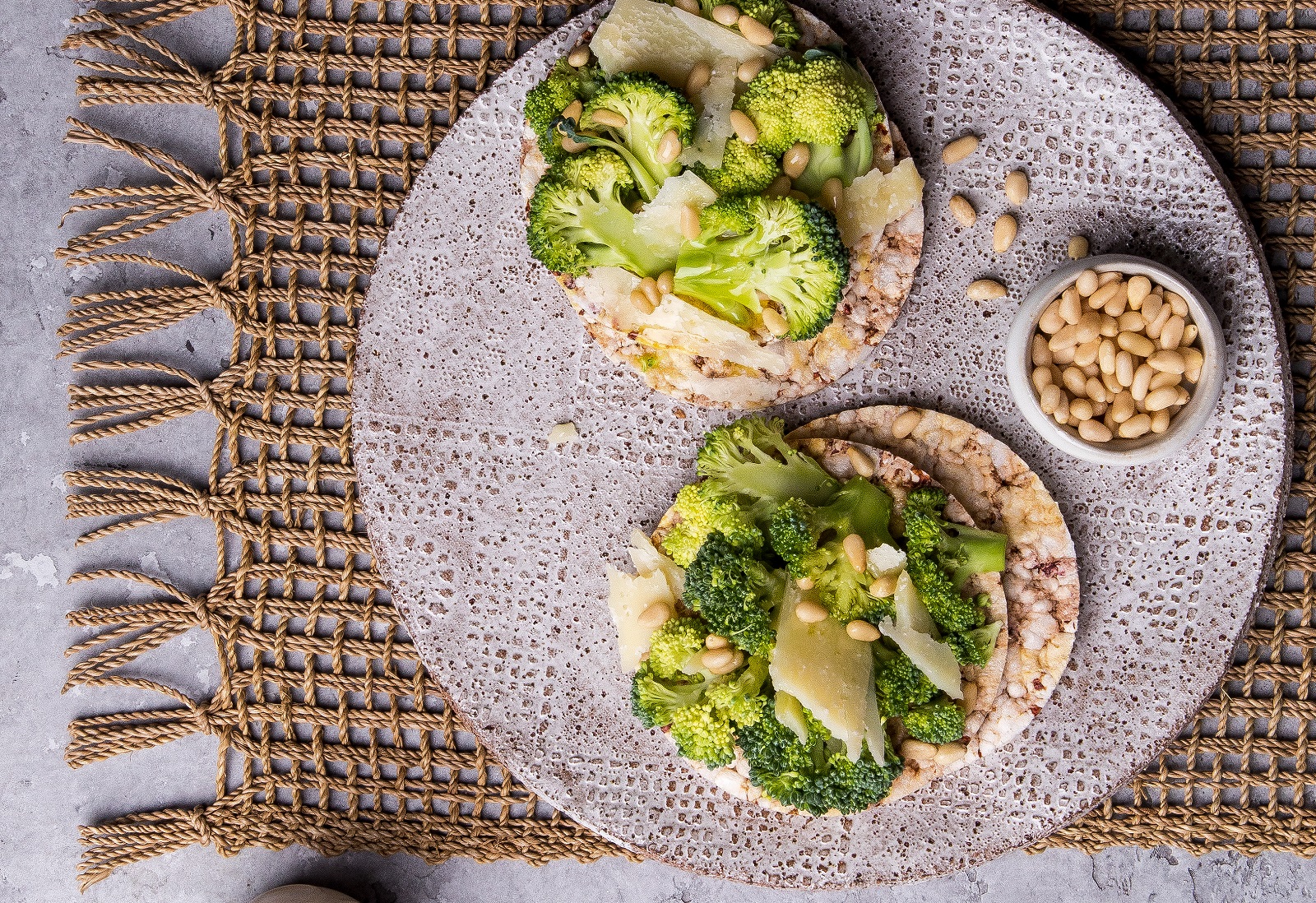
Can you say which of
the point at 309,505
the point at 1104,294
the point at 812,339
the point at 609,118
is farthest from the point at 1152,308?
the point at 309,505

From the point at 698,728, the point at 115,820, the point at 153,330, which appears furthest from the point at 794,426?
the point at 115,820

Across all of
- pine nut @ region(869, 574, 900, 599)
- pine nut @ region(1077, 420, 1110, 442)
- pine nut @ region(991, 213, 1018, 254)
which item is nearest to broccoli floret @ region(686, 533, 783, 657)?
pine nut @ region(869, 574, 900, 599)

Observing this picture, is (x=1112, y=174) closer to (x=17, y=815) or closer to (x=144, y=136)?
(x=144, y=136)

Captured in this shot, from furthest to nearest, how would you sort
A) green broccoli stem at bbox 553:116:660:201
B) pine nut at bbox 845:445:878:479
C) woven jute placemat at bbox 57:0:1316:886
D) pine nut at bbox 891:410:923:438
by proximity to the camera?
woven jute placemat at bbox 57:0:1316:886 → pine nut at bbox 891:410:923:438 → pine nut at bbox 845:445:878:479 → green broccoli stem at bbox 553:116:660:201

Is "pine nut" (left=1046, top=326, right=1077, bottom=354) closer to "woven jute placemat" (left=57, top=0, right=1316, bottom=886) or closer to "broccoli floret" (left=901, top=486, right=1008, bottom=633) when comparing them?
"broccoli floret" (left=901, top=486, right=1008, bottom=633)

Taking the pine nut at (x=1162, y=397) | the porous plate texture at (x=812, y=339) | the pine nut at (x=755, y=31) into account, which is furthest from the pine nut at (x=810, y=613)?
the pine nut at (x=755, y=31)

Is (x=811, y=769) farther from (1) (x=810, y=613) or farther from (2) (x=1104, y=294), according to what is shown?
(2) (x=1104, y=294)

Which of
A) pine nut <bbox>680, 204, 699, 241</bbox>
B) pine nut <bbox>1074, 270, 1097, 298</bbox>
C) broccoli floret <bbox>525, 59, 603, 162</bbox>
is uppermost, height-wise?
broccoli floret <bbox>525, 59, 603, 162</bbox>
